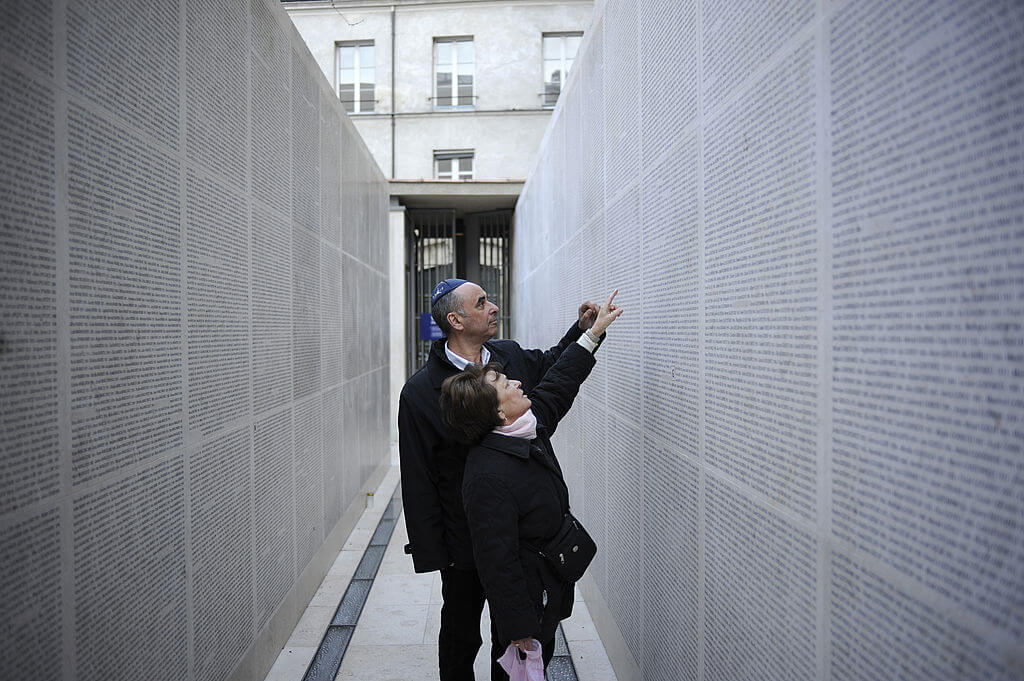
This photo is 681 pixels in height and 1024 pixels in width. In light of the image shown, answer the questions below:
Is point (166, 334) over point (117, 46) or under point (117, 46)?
under

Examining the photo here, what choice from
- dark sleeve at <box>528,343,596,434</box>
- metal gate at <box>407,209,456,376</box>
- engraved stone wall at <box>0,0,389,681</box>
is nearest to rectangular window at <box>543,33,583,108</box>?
metal gate at <box>407,209,456,376</box>

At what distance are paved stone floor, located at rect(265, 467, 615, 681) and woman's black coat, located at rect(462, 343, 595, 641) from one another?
146 centimetres

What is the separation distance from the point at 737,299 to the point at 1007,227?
0.94m

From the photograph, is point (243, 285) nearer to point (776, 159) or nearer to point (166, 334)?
point (166, 334)

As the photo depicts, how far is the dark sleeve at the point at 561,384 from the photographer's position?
2.75m

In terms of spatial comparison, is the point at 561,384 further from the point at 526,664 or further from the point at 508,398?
the point at 526,664

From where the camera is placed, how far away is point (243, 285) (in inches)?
129

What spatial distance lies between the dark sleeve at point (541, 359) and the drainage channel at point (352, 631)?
159 centimetres

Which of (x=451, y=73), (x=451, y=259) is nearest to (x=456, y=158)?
(x=451, y=73)

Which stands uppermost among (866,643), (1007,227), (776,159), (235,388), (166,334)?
(776,159)

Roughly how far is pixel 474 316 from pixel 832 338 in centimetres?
187

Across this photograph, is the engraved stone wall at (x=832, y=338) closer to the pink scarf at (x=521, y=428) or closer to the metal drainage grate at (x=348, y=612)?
the pink scarf at (x=521, y=428)

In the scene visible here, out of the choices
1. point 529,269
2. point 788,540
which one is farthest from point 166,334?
point 529,269

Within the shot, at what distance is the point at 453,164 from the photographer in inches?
703
